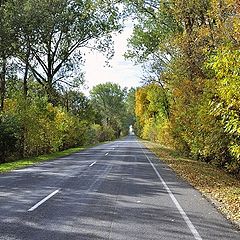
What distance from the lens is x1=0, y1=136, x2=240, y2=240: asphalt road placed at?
6.78 metres

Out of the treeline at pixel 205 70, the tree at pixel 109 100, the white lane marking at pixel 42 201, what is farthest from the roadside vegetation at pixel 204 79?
the tree at pixel 109 100

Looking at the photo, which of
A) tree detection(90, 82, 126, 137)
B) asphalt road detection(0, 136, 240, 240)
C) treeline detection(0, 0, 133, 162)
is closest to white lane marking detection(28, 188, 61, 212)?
asphalt road detection(0, 136, 240, 240)

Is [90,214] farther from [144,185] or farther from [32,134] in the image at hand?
[32,134]

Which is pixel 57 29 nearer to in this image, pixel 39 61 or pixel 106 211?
pixel 39 61

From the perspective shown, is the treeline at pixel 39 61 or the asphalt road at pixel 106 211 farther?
the treeline at pixel 39 61

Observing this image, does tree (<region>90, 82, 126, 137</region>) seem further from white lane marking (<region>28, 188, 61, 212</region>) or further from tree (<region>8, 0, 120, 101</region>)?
white lane marking (<region>28, 188, 61, 212</region>)

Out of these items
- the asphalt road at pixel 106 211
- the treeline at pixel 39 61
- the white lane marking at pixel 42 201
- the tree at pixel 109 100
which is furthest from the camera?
the tree at pixel 109 100

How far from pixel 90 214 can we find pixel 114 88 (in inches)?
4846

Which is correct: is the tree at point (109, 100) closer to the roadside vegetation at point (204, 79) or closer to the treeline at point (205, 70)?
the roadside vegetation at point (204, 79)

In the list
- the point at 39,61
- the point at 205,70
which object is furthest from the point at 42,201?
the point at 39,61

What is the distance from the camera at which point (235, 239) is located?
21.4 ft

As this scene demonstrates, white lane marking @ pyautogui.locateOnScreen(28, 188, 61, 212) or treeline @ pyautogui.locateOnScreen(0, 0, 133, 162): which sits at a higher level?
treeline @ pyautogui.locateOnScreen(0, 0, 133, 162)

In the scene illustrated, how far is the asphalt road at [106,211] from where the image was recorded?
22.2ft

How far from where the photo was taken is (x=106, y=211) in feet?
28.5
